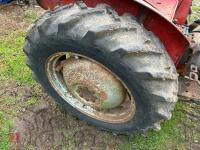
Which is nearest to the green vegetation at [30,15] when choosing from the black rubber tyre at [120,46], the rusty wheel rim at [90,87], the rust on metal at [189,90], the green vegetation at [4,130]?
the green vegetation at [4,130]

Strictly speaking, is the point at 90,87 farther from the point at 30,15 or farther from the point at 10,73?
the point at 30,15

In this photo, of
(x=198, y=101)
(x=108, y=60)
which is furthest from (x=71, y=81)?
(x=198, y=101)

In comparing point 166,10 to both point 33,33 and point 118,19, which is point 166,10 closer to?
point 118,19

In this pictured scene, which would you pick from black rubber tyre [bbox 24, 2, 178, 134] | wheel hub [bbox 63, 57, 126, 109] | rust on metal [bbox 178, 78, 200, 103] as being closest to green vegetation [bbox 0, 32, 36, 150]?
wheel hub [bbox 63, 57, 126, 109]

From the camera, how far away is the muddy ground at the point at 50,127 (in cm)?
333

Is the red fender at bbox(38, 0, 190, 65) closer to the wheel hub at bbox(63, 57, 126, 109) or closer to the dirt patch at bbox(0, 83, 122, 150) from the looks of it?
the wheel hub at bbox(63, 57, 126, 109)

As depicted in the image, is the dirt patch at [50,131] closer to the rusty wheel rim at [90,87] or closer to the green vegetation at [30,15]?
the rusty wheel rim at [90,87]

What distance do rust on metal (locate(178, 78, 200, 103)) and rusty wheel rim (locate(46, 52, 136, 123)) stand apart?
46cm

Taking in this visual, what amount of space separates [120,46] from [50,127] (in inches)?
54.9

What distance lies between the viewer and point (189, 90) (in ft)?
10.3

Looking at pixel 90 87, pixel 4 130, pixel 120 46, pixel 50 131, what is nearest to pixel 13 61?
pixel 4 130

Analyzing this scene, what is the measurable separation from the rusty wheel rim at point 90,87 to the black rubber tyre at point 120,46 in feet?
0.44

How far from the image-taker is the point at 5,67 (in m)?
4.16

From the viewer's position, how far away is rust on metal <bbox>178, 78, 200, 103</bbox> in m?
3.07
